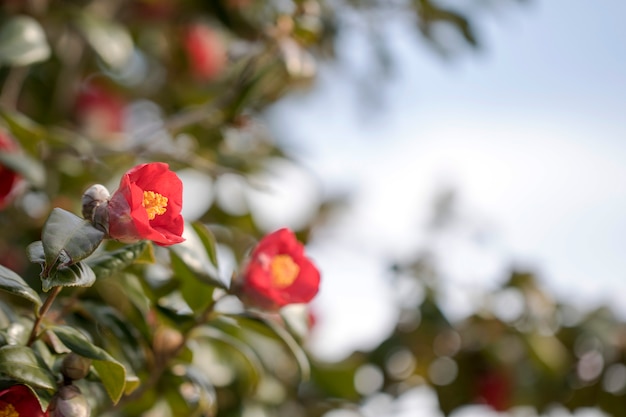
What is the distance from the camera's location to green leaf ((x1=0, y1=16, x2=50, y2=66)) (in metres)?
1.26

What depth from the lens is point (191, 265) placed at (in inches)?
37.4

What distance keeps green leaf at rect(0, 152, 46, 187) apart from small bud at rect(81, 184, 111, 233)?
42 centimetres

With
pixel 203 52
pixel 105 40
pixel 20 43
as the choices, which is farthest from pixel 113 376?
pixel 203 52

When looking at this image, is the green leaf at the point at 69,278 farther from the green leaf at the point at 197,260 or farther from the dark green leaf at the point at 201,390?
the dark green leaf at the point at 201,390

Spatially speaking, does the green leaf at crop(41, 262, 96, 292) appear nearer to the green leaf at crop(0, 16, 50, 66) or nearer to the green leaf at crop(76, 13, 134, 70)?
the green leaf at crop(0, 16, 50, 66)

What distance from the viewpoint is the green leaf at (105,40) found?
61.7 inches

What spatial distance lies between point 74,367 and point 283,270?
0.93ft

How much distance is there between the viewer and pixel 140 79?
2.25 metres

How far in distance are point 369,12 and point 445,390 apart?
868 millimetres

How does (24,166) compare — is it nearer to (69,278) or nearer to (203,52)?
(69,278)

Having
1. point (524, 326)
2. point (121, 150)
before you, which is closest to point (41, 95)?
point (121, 150)

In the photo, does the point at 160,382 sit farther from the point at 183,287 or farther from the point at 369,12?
the point at 369,12

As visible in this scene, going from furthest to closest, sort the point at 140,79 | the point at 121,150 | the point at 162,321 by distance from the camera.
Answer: the point at 140,79 < the point at 121,150 < the point at 162,321

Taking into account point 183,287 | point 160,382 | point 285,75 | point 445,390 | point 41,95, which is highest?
point 285,75
